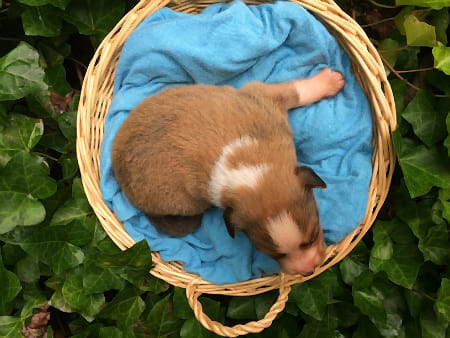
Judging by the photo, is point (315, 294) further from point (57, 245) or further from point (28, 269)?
point (28, 269)

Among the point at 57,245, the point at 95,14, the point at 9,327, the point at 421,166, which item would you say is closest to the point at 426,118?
the point at 421,166

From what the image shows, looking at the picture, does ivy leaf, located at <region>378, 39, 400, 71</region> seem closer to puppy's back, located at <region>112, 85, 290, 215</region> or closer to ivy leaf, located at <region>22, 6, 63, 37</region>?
puppy's back, located at <region>112, 85, 290, 215</region>

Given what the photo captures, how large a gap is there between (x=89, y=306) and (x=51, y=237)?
35cm

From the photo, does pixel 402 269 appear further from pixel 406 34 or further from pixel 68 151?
pixel 68 151

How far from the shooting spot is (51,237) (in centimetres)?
206

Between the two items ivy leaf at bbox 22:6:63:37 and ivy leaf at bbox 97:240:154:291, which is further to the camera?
ivy leaf at bbox 22:6:63:37

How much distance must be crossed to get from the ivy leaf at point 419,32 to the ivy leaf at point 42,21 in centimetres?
146

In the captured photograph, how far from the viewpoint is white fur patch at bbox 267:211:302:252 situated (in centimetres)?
170

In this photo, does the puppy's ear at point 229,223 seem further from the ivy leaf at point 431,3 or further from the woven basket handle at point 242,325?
the ivy leaf at point 431,3

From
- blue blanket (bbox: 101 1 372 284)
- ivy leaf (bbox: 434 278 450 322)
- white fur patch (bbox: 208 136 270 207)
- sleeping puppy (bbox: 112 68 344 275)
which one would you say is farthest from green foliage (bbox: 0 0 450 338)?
white fur patch (bbox: 208 136 270 207)

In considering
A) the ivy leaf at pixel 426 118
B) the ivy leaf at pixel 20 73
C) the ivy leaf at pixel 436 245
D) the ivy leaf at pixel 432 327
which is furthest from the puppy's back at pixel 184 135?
the ivy leaf at pixel 432 327

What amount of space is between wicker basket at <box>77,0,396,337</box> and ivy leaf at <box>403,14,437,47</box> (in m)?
0.16

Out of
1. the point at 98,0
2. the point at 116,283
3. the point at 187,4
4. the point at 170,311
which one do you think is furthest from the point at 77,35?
the point at 170,311

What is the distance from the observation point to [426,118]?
2010 mm
